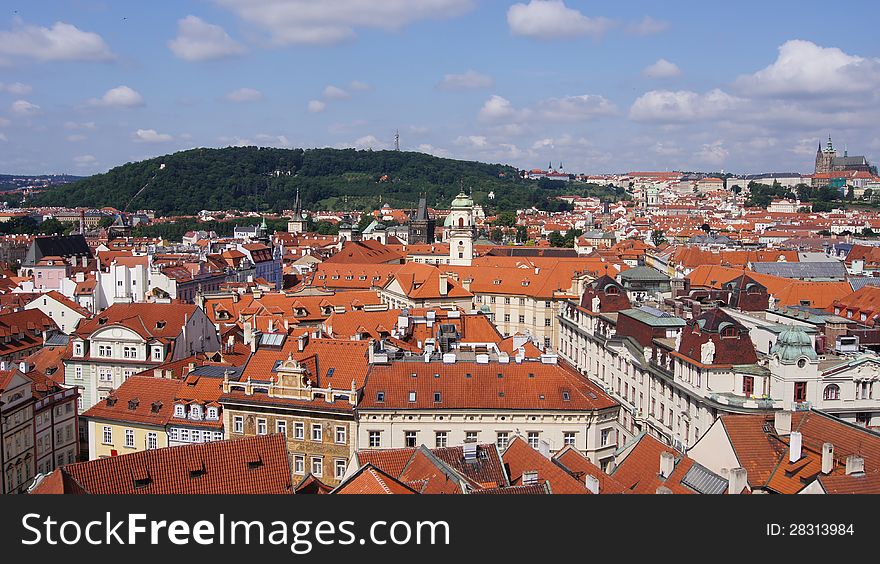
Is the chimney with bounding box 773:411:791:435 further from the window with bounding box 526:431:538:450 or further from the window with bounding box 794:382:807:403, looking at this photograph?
the window with bounding box 526:431:538:450

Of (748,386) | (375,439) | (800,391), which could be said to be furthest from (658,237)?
(375,439)

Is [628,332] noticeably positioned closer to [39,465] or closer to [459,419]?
[459,419]

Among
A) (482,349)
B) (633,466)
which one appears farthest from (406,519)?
(482,349)

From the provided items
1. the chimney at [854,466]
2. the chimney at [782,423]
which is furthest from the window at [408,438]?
the chimney at [854,466]

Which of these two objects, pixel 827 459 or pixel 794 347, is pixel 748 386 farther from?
pixel 827 459

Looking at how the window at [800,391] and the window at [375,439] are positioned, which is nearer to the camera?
the window at [375,439]

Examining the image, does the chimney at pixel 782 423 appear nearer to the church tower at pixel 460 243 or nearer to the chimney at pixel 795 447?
the chimney at pixel 795 447
